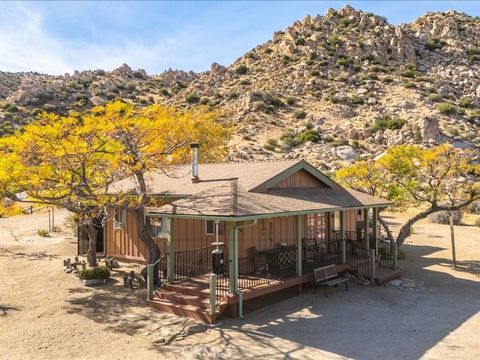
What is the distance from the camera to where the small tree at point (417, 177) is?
19.5 meters

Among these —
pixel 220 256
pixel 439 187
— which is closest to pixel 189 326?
pixel 220 256

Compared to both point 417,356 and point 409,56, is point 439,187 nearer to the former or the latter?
point 417,356

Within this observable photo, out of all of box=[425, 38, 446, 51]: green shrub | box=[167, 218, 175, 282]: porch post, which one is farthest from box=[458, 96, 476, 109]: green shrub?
box=[167, 218, 175, 282]: porch post

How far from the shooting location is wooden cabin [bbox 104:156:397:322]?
12164mm

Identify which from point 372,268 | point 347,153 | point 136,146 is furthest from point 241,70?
point 372,268

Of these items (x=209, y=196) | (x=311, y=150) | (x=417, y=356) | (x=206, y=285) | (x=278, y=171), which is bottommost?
(x=417, y=356)

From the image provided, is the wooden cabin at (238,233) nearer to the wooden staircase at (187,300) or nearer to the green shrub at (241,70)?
the wooden staircase at (187,300)

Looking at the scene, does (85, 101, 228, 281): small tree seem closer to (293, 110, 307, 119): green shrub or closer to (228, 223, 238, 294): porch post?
(228, 223, 238, 294): porch post

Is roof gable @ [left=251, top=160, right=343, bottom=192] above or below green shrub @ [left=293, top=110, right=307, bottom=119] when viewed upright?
below

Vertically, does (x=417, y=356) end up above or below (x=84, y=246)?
below

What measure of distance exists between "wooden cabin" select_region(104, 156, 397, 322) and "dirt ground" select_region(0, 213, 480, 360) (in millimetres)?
851

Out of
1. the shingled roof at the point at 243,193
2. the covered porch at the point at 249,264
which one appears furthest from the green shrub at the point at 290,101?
the covered porch at the point at 249,264

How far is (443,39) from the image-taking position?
79.5 m

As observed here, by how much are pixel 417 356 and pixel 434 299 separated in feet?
17.8
